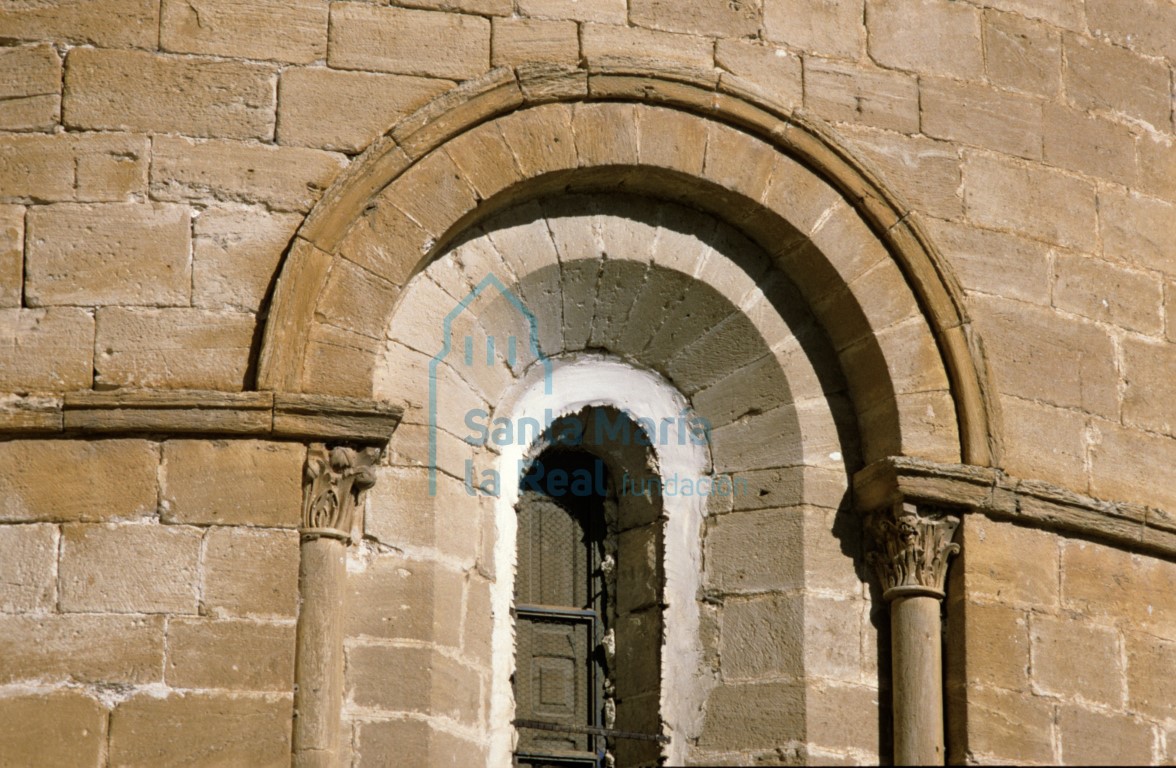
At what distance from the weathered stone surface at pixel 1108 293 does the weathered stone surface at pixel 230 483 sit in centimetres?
329

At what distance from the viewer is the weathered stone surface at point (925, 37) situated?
9023 mm

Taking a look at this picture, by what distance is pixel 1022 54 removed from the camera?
925 centimetres

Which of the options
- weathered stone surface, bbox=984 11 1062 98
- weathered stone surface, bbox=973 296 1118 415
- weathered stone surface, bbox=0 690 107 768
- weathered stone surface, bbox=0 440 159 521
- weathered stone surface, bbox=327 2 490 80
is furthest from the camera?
weathered stone surface, bbox=984 11 1062 98

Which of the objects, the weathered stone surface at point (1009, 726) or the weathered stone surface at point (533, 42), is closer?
the weathered stone surface at point (1009, 726)

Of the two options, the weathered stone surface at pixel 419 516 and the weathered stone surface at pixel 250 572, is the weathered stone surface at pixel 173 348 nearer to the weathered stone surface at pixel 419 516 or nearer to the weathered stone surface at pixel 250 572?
the weathered stone surface at pixel 250 572

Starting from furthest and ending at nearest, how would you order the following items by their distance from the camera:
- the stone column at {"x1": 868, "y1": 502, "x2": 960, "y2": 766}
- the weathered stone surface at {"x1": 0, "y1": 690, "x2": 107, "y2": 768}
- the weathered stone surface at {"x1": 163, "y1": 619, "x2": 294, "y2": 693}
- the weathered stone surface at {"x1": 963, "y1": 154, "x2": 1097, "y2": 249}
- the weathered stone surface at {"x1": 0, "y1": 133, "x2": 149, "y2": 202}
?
1. the weathered stone surface at {"x1": 963, "y1": 154, "x2": 1097, "y2": 249}
2. the stone column at {"x1": 868, "y1": 502, "x2": 960, "y2": 766}
3. the weathered stone surface at {"x1": 0, "y1": 133, "x2": 149, "y2": 202}
4. the weathered stone surface at {"x1": 163, "y1": 619, "x2": 294, "y2": 693}
5. the weathered stone surface at {"x1": 0, "y1": 690, "x2": 107, "y2": 768}

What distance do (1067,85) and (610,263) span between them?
7.10 feet

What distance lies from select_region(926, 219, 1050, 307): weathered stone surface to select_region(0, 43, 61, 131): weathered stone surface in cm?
345

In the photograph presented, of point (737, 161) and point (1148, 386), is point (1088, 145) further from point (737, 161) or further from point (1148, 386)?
point (737, 161)

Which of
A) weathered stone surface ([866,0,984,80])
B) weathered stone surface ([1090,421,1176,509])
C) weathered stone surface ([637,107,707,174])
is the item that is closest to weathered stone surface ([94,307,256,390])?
weathered stone surface ([637,107,707,174])

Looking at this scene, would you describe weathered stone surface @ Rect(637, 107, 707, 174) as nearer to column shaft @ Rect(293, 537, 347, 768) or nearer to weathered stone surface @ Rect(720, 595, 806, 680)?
weathered stone surface @ Rect(720, 595, 806, 680)

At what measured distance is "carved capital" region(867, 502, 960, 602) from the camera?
833cm

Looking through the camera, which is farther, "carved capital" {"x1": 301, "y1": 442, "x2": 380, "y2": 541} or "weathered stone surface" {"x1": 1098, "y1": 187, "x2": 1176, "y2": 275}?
"weathered stone surface" {"x1": 1098, "y1": 187, "x2": 1176, "y2": 275}

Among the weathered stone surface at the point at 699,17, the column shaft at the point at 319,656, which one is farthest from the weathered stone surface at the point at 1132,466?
the column shaft at the point at 319,656
